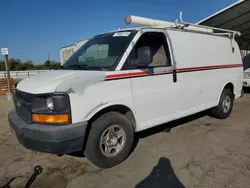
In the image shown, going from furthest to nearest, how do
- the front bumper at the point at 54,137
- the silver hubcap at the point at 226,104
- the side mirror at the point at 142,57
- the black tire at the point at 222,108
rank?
the silver hubcap at the point at 226,104
the black tire at the point at 222,108
the side mirror at the point at 142,57
the front bumper at the point at 54,137

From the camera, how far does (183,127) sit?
533 centimetres

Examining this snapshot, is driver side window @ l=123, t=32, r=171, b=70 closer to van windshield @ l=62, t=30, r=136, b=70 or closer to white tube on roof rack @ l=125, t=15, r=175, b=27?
van windshield @ l=62, t=30, r=136, b=70

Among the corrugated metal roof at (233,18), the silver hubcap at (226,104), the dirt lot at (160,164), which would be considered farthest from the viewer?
the corrugated metal roof at (233,18)

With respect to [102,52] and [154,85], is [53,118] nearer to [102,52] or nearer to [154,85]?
[102,52]

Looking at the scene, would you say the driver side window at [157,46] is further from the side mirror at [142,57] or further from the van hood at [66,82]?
the van hood at [66,82]

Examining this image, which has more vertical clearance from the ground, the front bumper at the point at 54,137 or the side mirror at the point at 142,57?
the side mirror at the point at 142,57

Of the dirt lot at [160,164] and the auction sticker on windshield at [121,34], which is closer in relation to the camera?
the dirt lot at [160,164]

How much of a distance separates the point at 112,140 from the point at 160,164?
0.86 meters

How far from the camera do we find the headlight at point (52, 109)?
9.29ft

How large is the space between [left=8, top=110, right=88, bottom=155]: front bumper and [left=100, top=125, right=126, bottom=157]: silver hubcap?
42 centimetres

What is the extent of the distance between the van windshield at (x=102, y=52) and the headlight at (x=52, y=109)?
2.89ft

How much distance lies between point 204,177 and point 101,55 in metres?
2.54

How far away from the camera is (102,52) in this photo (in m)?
3.97

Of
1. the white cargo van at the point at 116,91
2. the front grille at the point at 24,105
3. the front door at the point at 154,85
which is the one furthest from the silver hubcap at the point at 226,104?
the front grille at the point at 24,105
